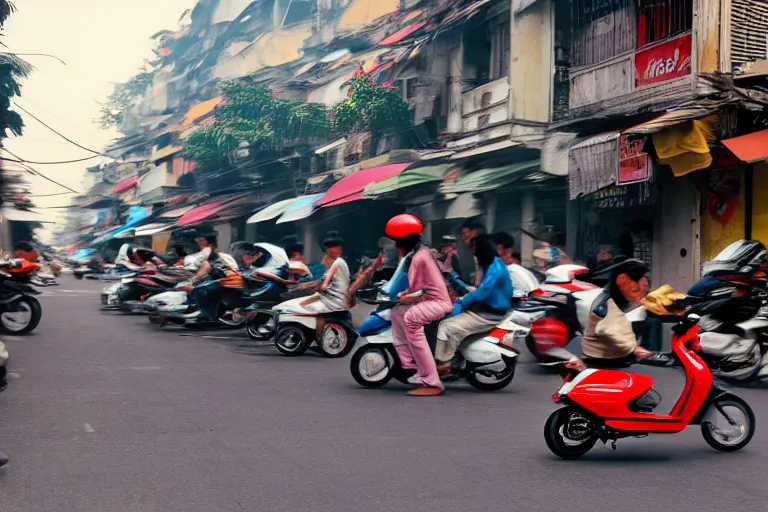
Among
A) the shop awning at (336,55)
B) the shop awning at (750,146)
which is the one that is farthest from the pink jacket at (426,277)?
the shop awning at (336,55)

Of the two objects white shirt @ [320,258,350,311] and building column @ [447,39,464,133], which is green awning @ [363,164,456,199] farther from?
white shirt @ [320,258,350,311]

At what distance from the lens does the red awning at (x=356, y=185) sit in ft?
67.1

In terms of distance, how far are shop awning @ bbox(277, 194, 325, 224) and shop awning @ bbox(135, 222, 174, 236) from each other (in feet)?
42.4

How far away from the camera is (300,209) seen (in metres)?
24.2

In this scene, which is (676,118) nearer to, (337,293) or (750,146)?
(750,146)

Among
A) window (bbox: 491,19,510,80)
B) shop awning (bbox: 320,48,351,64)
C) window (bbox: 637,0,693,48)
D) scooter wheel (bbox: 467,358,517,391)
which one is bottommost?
scooter wheel (bbox: 467,358,517,391)

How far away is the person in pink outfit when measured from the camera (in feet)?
27.9

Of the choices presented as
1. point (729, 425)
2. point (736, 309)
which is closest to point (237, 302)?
point (736, 309)

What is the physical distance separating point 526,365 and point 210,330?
246 inches

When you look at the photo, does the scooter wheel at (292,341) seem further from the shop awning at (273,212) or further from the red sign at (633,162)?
the shop awning at (273,212)

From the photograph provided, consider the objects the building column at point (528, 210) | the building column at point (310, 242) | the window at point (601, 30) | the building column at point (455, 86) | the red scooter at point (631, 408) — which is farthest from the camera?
the building column at point (310, 242)

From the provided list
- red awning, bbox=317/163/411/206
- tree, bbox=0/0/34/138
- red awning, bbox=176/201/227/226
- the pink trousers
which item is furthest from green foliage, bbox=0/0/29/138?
the pink trousers

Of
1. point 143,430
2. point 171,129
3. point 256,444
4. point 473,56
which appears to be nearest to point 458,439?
point 256,444

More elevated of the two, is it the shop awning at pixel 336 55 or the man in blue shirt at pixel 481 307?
the shop awning at pixel 336 55
